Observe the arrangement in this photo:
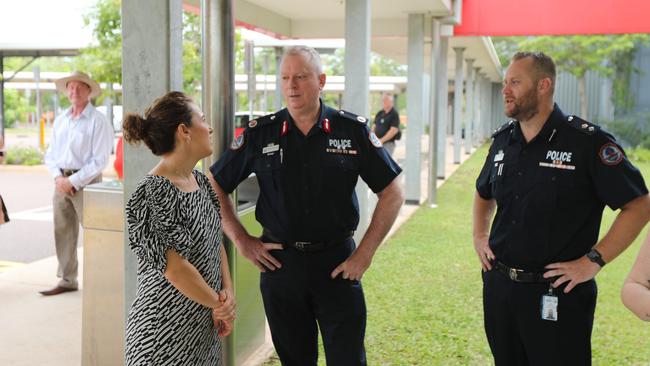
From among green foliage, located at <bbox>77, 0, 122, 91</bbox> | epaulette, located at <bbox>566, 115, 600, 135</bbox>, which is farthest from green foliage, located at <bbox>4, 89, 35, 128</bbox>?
epaulette, located at <bbox>566, 115, 600, 135</bbox>

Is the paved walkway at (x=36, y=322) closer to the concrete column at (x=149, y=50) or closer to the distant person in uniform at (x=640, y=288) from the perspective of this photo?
the concrete column at (x=149, y=50)

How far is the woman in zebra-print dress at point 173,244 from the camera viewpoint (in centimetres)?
249

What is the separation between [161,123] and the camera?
2.61 meters

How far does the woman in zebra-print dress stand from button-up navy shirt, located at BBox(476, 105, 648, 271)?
4.24 feet

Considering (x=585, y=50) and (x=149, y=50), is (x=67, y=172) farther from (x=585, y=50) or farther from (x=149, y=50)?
(x=585, y=50)

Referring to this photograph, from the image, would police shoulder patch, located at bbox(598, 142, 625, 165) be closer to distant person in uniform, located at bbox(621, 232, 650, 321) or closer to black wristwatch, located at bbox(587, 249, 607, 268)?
black wristwatch, located at bbox(587, 249, 607, 268)

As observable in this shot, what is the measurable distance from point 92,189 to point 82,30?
755 inches

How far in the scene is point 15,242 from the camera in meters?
9.66

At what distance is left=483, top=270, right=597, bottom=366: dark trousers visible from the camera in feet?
9.65

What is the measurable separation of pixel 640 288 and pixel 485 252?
124 centimetres

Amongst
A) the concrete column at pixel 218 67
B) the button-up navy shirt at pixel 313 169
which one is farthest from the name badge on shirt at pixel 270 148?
the concrete column at pixel 218 67

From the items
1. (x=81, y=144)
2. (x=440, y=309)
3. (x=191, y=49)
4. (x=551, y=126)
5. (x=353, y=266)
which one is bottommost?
(x=440, y=309)

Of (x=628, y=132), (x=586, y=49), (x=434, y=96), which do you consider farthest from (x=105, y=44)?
(x=628, y=132)

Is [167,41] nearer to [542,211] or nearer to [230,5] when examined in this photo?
[230,5]
